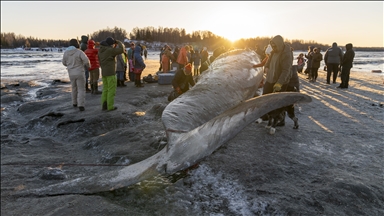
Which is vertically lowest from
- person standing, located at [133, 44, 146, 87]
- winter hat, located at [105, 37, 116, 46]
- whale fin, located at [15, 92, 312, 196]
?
whale fin, located at [15, 92, 312, 196]

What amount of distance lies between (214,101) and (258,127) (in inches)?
77.5

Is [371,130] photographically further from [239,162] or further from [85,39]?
[85,39]

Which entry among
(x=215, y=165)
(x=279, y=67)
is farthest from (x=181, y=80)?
(x=215, y=165)

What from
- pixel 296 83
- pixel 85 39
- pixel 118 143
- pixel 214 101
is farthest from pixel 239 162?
pixel 85 39

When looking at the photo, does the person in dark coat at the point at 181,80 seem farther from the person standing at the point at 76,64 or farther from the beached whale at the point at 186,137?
the beached whale at the point at 186,137

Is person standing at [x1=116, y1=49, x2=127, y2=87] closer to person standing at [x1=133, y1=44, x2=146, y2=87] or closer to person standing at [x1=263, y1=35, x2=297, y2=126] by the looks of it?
person standing at [x1=133, y1=44, x2=146, y2=87]

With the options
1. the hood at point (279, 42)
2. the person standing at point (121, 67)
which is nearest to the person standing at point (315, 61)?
the hood at point (279, 42)

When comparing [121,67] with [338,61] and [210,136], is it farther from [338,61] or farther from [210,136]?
A: [338,61]

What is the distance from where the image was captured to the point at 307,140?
16.6ft

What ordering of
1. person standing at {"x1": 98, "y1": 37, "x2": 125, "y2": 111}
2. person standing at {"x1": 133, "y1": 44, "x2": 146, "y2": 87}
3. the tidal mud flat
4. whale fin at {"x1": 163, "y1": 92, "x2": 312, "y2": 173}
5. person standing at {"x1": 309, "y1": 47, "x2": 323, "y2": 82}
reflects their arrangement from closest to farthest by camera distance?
1. whale fin at {"x1": 163, "y1": 92, "x2": 312, "y2": 173}
2. the tidal mud flat
3. person standing at {"x1": 98, "y1": 37, "x2": 125, "y2": 111}
4. person standing at {"x1": 133, "y1": 44, "x2": 146, "y2": 87}
5. person standing at {"x1": 309, "y1": 47, "x2": 323, "y2": 82}

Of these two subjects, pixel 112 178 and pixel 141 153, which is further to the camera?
pixel 141 153

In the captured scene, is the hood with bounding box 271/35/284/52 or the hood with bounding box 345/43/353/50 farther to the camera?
the hood with bounding box 345/43/353/50

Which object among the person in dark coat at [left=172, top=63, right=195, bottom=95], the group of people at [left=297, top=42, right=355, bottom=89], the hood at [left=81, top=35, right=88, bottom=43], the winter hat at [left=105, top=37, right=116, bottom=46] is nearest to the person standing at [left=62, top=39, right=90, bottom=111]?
the winter hat at [left=105, top=37, right=116, bottom=46]

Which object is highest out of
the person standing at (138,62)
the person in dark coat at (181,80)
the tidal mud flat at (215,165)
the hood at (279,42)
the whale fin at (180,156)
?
the hood at (279,42)
